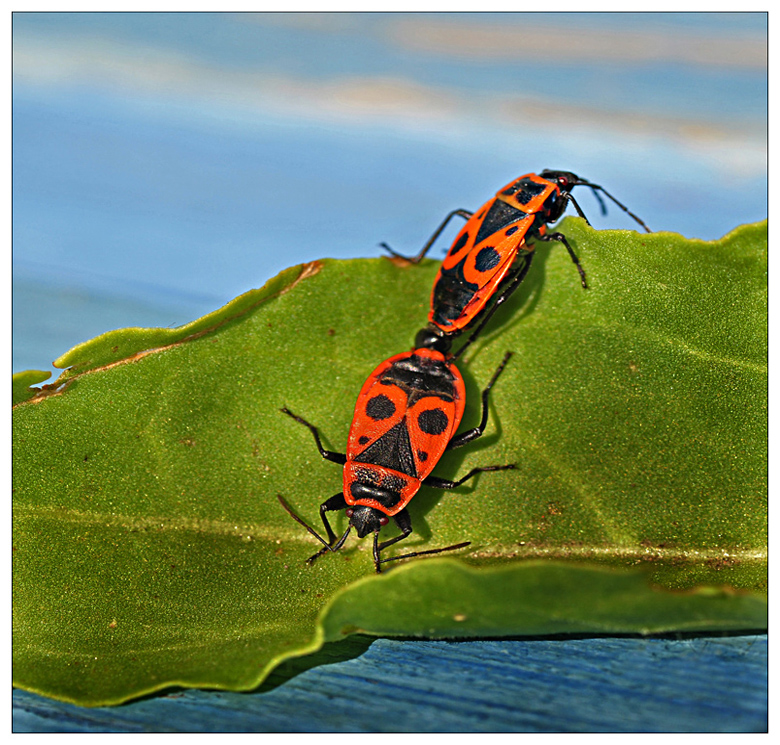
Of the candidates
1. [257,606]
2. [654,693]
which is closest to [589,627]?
[654,693]

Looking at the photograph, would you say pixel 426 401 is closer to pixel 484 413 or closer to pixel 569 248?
pixel 484 413

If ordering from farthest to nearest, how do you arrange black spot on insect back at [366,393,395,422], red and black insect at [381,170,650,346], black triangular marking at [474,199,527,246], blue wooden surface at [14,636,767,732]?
black triangular marking at [474,199,527,246] → red and black insect at [381,170,650,346] → black spot on insect back at [366,393,395,422] → blue wooden surface at [14,636,767,732]

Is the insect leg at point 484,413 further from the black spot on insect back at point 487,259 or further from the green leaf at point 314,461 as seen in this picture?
the black spot on insect back at point 487,259

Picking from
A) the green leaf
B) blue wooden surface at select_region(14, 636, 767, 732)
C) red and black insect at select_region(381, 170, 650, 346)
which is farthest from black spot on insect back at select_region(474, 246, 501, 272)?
blue wooden surface at select_region(14, 636, 767, 732)

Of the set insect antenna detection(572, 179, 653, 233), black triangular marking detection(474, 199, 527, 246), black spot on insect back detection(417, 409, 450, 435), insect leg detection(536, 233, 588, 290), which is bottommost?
black spot on insect back detection(417, 409, 450, 435)

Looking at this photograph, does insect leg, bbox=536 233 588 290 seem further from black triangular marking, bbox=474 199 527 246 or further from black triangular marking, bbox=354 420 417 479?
black triangular marking, bbox=354 420 417 479

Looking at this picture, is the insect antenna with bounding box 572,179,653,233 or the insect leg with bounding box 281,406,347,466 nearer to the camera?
the insect leg with bounding box 281,406,347,466

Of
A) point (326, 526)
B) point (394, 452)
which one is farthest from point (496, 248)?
point (326, 526)

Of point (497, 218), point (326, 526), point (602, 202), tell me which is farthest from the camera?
point (602, 202)

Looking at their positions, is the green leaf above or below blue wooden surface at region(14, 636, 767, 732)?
above
